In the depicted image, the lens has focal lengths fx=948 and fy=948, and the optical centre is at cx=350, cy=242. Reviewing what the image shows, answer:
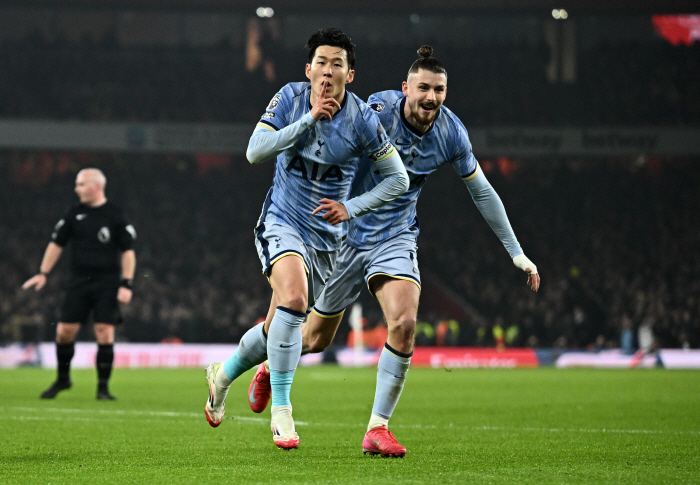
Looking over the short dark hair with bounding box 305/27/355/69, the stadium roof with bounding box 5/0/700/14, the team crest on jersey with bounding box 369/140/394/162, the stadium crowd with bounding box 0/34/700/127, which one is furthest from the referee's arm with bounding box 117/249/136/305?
the stadium crowd with bounding box 0/34/700/127

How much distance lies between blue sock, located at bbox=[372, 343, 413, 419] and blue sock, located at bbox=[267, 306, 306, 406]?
561 mm

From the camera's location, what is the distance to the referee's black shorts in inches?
389

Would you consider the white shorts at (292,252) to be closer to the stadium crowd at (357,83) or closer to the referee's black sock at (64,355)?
the referee's black sock at (64,355)

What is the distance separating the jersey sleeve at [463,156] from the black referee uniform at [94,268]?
497 centimetres

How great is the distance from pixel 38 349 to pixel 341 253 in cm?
1531

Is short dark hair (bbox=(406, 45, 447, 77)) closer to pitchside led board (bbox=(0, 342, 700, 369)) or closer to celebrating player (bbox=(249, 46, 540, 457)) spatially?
celebrating player (bbox=(249, 46, 540, 457))

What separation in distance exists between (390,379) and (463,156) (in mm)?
1469

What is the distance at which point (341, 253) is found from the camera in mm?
5973

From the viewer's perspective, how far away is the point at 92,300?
997 cm

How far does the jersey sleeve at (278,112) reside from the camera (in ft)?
17.3

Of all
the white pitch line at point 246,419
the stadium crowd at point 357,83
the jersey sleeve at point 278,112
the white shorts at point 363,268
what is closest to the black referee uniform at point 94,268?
the white pitch line at point 246,419

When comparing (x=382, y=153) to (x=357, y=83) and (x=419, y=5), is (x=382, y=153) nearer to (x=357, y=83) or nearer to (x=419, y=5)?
(x=419, y=5)

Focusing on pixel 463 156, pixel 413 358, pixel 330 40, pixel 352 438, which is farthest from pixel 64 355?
pixel 413 358

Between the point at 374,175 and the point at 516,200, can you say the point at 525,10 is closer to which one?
the point at 516,200
